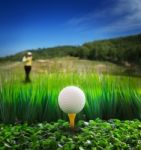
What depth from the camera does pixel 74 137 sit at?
383cm

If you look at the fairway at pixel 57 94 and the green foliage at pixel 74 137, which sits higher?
the fairway at pixel 57 94

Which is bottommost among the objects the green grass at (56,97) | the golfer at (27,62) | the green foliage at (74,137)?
the green foliage at (74,137)

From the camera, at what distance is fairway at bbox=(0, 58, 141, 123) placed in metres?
4.85

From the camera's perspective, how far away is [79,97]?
4094mm

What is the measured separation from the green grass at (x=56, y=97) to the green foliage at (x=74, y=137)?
1.77 feet

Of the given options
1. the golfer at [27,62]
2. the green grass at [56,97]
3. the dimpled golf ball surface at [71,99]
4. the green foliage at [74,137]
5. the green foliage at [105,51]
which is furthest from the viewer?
the green foliage at [105,51]

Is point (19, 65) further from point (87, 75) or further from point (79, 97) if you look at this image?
point (79, 97)

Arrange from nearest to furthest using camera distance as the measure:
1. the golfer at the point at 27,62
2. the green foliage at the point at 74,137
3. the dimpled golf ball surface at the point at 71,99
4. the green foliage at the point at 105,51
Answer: the green foliage at the point at 74,137
the dimpled golf ball surface at the point at 71,99
the golfer at the point at 27,62
the green foliage at the point at 105,51

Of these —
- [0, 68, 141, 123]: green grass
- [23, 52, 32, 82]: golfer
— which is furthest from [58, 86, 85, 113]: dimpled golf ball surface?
[23, 52, 32, 82]: golfer

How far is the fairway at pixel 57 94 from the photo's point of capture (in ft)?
15.9

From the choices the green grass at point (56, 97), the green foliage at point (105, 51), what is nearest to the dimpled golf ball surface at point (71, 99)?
the green grass at point (56, 97)

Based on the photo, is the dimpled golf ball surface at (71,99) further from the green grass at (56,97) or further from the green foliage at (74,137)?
the green grass at (56,97)

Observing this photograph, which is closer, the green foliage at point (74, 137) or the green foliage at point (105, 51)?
the green foliage at point (74, 137)

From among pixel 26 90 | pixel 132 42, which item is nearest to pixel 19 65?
pixel 132 42
